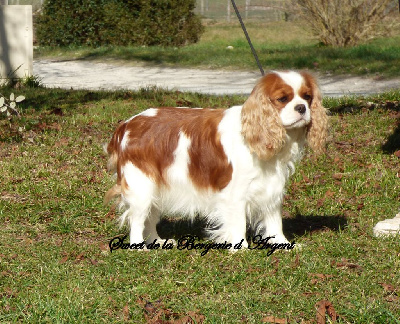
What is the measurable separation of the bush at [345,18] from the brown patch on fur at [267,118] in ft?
42.0

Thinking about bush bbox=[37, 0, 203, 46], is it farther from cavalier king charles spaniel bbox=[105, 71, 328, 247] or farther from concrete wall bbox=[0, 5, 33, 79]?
cavalier king charles spaniel bbox=[105, 71, 328, 247]

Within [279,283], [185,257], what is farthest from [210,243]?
[279,283]

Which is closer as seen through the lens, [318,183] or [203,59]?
[318,183]

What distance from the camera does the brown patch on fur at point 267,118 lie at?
4336mm

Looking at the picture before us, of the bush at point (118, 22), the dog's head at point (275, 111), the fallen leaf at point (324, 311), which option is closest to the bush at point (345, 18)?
the bush at point (118, 22)

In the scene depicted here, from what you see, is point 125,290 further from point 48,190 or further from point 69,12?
point 69,12

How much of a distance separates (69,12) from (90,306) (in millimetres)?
17017

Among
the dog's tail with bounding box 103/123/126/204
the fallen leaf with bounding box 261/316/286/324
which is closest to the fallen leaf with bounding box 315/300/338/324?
the fallen leaf with bounding box 261/316/286/324

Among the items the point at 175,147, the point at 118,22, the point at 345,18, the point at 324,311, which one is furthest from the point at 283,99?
the point at 118,22

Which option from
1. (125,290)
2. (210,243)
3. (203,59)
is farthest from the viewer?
(203,59)

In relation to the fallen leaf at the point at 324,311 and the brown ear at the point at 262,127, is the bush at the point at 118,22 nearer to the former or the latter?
the brown ear at the point at 262,127

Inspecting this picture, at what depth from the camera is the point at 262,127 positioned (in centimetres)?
432

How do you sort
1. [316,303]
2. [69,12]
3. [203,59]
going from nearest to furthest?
[316,303] → [203,59] → [69,12]

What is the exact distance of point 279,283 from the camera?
416 cm
